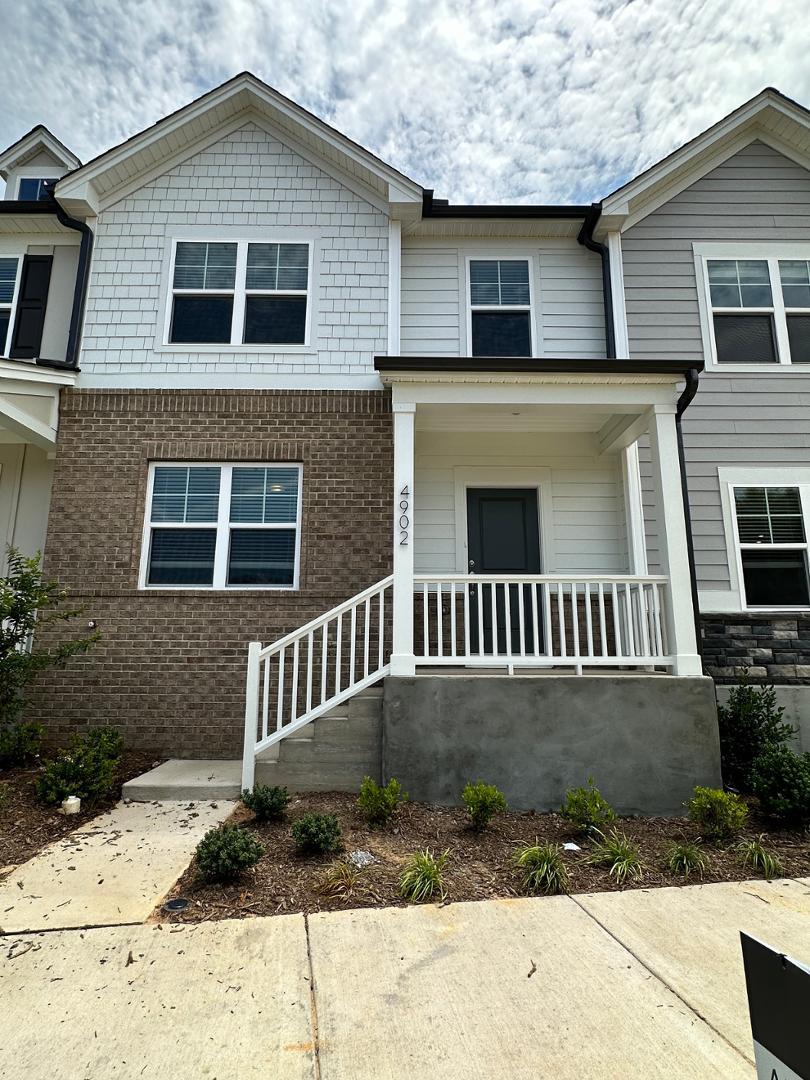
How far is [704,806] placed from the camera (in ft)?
15.0

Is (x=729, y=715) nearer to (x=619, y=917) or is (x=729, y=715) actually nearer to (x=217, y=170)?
(x=619, y=917)

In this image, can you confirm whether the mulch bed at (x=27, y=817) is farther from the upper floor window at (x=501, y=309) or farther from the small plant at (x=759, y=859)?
the upper floor window at (x=501, y=309)

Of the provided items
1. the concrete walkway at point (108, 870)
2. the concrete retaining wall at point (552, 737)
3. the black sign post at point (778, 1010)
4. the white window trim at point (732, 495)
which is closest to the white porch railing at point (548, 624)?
the concrete retaining wall at point (552, 737)

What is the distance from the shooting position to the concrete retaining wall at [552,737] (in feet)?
17.0

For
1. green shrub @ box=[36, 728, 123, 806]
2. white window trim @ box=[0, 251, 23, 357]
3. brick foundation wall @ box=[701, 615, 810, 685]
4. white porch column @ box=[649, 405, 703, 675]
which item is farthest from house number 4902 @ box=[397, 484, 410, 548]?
white window trim @ box=[0, 251, 23, 357]

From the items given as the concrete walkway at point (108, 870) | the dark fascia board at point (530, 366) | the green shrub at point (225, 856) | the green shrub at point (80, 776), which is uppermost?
the dark fascia board at point (530, 366)

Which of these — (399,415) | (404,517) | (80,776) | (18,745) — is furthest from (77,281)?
(80,776)

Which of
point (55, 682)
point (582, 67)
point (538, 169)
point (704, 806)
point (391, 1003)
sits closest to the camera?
point (391, 1003)

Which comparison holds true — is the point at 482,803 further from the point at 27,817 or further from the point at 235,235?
the point at 235,235

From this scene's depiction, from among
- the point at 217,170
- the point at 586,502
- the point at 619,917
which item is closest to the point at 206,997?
the point at 619,917

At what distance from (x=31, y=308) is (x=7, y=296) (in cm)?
41

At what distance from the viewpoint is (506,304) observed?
26.3ft

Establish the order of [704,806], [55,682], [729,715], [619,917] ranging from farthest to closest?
[55,682] < [729,715] < [704,806] < [619,917]

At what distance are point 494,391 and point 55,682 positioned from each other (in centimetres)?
571
